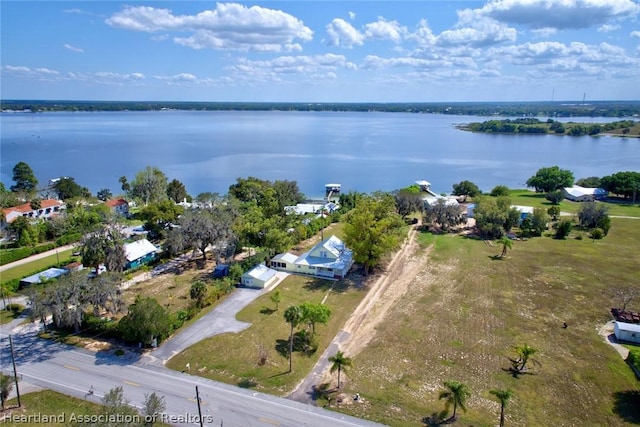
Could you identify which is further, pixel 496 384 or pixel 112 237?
pixel 112 237

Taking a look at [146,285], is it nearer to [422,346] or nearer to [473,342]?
[422,346]

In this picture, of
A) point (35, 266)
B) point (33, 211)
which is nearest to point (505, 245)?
point (35, 266)

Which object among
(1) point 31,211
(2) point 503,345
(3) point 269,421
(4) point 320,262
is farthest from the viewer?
(1) point 31,211

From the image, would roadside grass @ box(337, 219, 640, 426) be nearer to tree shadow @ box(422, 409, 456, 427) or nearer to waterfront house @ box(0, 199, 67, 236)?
tree shadow @ box(422, 409, 456, 427)

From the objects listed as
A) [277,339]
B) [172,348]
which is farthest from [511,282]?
[172,348]

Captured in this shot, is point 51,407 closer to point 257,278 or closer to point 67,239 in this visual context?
point 257,278

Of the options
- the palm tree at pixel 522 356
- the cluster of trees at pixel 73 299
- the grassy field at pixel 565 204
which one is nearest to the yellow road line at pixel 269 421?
the cluster of trees at pixel 73 299
